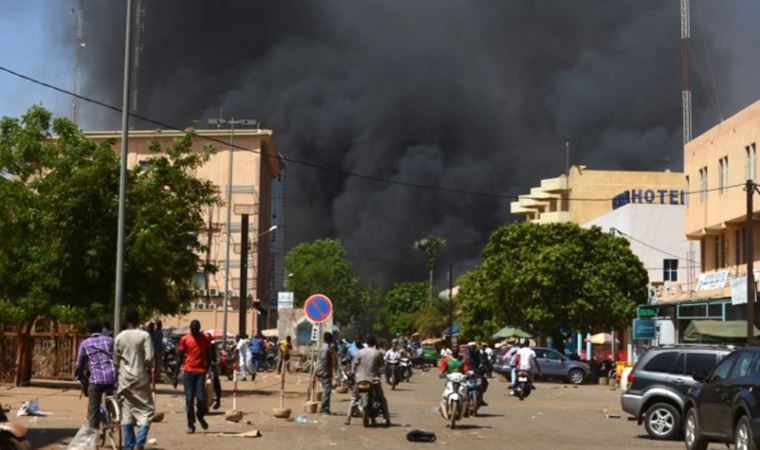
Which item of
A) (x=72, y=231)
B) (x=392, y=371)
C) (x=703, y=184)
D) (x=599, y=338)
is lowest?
(x=392, y=371)

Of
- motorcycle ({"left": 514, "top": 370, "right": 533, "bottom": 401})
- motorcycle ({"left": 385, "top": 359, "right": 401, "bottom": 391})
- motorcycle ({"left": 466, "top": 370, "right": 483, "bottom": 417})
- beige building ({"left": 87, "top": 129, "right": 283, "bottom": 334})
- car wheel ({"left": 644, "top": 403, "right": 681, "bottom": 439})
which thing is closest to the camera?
car wheel ({"left": 644, "top": 403, "right": 681, "bottom": 439})

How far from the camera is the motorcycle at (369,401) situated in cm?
2217

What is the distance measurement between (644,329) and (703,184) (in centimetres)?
766

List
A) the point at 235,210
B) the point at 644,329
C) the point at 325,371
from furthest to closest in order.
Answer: the point at 235,210, the point at 644,329, the point at 325,371

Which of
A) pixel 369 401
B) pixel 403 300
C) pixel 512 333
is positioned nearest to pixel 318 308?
pixel 369 401

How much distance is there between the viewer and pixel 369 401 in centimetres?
2222

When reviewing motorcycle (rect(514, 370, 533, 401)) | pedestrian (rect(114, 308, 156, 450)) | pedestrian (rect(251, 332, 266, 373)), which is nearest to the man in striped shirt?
pedestrian (rect(114, 308, 156, 450))

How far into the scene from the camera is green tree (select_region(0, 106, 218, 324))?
98.9ft

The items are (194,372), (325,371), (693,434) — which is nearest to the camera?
(693,434)

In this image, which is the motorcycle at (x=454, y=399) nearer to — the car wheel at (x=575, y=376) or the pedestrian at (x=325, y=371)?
the pedestrian at (x=325, y=371)

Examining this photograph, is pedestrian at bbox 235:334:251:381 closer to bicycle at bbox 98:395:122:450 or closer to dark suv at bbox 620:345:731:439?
dark suv at bbox 620:345:731:439

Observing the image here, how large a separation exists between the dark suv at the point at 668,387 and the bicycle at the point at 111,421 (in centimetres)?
998

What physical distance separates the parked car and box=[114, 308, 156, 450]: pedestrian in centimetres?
747

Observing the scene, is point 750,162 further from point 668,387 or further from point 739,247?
point 668,387
